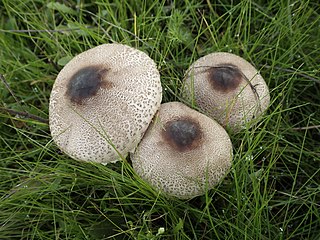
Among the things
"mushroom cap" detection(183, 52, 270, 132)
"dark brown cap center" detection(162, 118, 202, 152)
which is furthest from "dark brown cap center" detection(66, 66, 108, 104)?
"mushroom cap" detection(183, 52, 270, 132)

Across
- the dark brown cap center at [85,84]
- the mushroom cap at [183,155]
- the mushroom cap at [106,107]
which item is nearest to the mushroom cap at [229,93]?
the mushroom cap at [183,155]

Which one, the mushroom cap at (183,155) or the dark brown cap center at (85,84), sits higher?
the dark brown cap center at (85,84)

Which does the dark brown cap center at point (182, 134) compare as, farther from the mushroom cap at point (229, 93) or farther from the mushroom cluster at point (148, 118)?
the mushroom cap at point (229, 93)

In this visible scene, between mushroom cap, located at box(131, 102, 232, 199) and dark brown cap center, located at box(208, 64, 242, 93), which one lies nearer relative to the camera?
mushroom cap, located at box(131, 102, 232, 199)

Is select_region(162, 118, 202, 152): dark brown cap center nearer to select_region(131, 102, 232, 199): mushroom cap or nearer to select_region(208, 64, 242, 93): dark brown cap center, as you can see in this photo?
select_region(131, 102, 232, 199): mushroom cap

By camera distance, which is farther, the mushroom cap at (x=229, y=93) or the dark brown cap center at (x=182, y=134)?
the mushroom cap at (x=229, y=93)


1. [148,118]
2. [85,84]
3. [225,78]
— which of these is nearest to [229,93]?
[225,78]

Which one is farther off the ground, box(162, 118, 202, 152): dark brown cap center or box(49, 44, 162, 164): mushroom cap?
box(49, 44, 162, 164): mushroom cap
